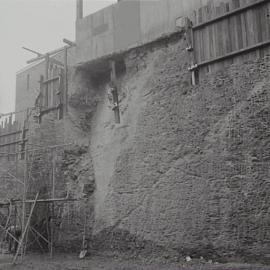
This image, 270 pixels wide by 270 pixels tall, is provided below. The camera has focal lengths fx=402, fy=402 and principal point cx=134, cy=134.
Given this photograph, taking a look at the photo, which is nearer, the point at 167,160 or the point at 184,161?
the point at 184,161

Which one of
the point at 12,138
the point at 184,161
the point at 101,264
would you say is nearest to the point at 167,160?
the point at 184,161

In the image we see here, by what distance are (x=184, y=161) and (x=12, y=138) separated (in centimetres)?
706

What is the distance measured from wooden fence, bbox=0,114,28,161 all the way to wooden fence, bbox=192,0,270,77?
21.4 feet

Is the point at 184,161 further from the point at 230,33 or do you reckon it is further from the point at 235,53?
the point at 230,33

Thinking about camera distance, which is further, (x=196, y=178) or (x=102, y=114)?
(x=102, y=114)

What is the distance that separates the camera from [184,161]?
8.48 m

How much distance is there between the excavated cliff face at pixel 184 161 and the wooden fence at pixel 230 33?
0.98ft

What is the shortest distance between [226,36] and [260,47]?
0.84 metres

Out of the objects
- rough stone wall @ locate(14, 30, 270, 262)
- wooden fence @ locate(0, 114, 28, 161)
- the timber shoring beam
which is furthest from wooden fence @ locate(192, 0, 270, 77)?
wooden fence @ locate(0, 114, 28, 161)

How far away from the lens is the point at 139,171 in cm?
922

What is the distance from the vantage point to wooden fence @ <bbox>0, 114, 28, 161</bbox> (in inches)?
504

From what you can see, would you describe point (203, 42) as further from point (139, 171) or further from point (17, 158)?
point (17, 158)

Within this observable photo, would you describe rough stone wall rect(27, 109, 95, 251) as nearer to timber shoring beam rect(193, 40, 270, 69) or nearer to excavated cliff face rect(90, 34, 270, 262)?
excavated cliff face rect(90, 34, 270, 262)

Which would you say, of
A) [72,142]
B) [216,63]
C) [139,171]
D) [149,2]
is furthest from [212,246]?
[149,2]
